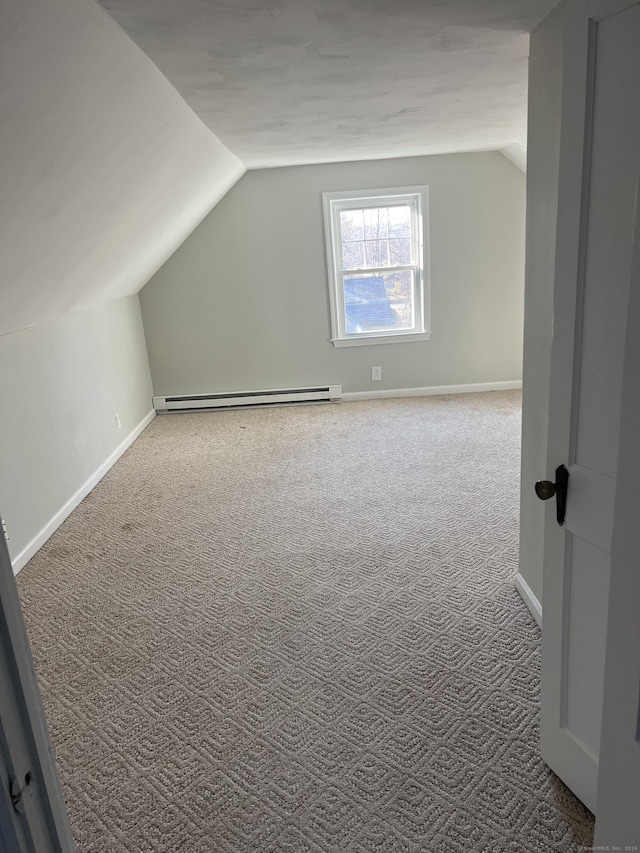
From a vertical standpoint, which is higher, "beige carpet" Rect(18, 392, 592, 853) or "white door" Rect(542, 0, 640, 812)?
"white door" Rect(542, 0, 640, 812)

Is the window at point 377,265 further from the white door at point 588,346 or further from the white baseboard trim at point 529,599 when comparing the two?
the white door at point 588,346

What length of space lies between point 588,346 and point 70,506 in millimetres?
3208

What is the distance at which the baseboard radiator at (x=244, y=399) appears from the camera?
5633 millimetres

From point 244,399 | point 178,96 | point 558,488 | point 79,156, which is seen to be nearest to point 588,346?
point 558,488

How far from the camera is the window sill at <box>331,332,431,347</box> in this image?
552cm

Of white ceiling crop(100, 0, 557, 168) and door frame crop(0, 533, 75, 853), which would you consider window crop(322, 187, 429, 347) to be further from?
door frame crop(0, 533, 75, 853)

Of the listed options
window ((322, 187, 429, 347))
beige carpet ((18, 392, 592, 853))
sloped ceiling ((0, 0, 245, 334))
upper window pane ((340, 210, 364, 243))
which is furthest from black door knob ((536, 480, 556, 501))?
upper window pane ((340, 210, 364, 243))

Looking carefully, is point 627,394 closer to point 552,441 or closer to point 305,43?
point 552,441

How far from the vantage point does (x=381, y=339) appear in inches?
218

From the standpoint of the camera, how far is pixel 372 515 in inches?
132

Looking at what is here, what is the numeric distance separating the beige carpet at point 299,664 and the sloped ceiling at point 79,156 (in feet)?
4.70

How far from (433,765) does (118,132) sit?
252 cm

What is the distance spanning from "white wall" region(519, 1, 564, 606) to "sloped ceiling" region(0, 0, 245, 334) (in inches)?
53.3

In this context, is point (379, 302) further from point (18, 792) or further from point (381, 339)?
point (18, 792)
